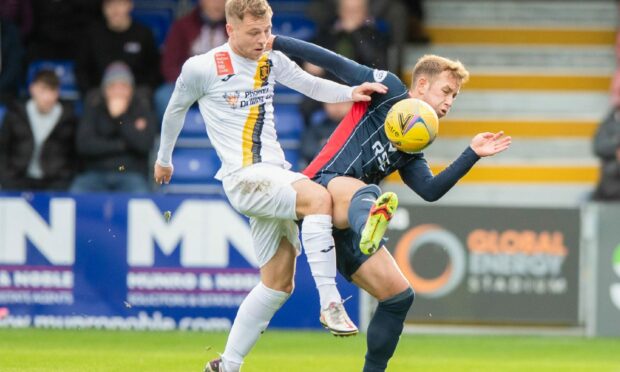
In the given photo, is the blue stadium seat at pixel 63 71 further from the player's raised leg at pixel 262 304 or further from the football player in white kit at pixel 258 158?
the player's raised leg at pixel 262 304

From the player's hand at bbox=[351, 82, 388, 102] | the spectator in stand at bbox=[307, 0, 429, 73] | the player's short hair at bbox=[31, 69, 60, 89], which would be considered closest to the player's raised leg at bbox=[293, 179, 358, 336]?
the player's hand at bbox=[351, 82, 388, 102]

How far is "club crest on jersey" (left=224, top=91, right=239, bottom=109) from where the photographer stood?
24.8 ft

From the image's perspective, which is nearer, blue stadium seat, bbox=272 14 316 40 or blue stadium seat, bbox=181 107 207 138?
blue stadium seat, bbox=181 107 207 138

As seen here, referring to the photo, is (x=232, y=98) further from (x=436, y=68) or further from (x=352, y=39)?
(x=352, y=39)

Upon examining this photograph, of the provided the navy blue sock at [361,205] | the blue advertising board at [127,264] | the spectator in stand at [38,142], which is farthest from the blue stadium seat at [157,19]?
the navy blue sock at [361,205]

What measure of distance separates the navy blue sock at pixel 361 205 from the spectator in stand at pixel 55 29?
7.85m

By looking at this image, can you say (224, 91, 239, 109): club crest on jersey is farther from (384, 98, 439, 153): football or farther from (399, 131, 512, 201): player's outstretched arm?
(399, 131, 512, 201): player's outstretched arm

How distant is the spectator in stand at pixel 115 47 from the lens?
13766 mm

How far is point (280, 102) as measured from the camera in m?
14.4

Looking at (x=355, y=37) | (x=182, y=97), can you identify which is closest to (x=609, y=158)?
(x=355, y=37)

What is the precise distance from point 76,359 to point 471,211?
14.2ft

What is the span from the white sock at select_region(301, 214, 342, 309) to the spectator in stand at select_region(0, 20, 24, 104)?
7.36 metres

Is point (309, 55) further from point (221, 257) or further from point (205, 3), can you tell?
point (205, 3)

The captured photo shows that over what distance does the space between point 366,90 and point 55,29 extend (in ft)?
25.4
